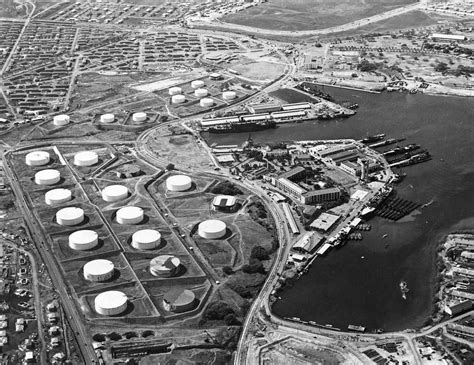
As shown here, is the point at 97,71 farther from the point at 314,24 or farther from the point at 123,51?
the point at 314,24

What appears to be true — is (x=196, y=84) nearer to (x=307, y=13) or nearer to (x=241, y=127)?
(x=241, y=127)

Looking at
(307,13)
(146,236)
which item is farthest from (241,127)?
(307,13)

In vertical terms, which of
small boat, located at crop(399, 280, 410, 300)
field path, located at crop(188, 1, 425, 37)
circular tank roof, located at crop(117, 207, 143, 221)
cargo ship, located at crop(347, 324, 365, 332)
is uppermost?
circular tank roof, located at crop(117, 207, 143, 221)

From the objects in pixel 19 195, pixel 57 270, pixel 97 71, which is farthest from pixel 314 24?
pixel 57 270

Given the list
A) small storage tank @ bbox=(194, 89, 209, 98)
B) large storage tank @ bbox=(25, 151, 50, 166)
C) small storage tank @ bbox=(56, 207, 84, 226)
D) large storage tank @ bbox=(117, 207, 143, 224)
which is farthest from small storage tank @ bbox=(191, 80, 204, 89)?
small storage tank @ bbox=(56, 207, 84, 226)

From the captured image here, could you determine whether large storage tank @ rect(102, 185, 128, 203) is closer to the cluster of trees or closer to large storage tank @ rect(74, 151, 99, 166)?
large storage tank @ rect(74, 151, 99, 166)

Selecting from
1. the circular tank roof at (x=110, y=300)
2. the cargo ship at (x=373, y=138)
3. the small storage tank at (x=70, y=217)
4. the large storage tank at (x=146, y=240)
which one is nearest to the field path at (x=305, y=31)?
the cargo ship at (x=373, y=138)

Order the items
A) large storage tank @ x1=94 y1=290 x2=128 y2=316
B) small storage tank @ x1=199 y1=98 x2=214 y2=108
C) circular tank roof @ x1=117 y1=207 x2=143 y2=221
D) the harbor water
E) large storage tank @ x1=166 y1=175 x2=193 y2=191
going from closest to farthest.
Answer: large storage tank @ x1=94 y1=290 x2=128 y2=316
the harbor water
circular tank roof @ x1=117 y1=207 x2=143 y2=221
large storage tank @ x1=166 y1=175 x2=193 y2=191
small storage tank @ x1=199 y1=98 x2=214 y2=108
